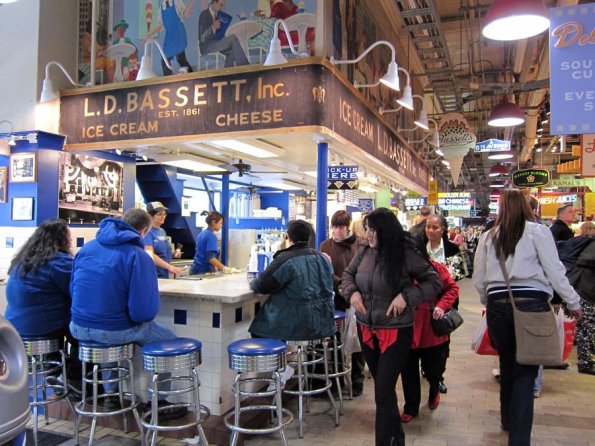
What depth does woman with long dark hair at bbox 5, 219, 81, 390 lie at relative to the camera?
3.84 m

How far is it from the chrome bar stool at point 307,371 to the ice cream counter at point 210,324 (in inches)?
20.4

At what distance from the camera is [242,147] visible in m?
6.64

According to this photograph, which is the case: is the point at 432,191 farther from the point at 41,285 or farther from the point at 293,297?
the point at 41,285

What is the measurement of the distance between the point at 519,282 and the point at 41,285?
3363 millimetres

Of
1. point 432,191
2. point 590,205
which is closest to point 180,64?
Answer: point 432,191

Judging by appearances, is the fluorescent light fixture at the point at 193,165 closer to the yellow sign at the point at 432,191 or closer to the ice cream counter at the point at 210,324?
the ice cream counter at the point at 210,324

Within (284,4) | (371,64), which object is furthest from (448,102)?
(284,4)

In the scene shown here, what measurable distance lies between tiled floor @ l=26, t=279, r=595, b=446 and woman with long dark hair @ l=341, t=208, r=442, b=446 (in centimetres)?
76

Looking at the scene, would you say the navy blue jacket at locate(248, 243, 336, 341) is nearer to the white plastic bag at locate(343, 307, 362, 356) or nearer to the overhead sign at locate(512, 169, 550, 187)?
the white plastic bag at locate(343, 307, 362, 356)

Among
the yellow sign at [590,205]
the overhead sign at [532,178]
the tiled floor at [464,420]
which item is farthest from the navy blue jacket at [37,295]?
the yellow sign at [590,205]

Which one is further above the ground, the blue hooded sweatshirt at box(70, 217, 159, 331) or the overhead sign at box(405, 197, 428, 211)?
the overhead sign at box(405, 197, 428, 211)

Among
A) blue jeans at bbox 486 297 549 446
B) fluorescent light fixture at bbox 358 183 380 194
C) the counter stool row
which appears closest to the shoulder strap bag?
blue jeans at bbox 486 297 549 446

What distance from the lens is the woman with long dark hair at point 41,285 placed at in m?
3.84

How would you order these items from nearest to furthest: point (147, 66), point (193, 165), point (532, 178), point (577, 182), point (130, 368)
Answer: point (130, 368), point (147, 66), point (193, 165), point (532, 178), point (577, 182)
